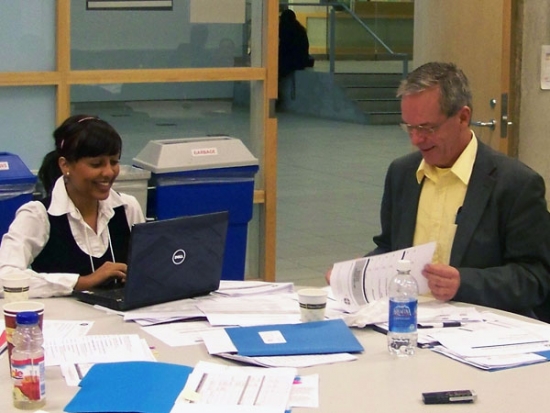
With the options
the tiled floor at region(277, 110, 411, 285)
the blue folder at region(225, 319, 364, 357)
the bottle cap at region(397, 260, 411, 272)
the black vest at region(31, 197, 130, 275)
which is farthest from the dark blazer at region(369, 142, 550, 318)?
the tiled floor at region(277, 110, 411, 285)

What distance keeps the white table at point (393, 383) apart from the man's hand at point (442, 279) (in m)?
0.32

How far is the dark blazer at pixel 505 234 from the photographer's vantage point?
3.24 metres

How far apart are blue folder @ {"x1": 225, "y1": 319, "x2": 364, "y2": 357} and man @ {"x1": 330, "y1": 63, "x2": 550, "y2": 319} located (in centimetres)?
52

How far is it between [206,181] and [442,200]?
209 centimetres

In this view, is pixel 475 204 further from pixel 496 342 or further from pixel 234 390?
pixel 234 390

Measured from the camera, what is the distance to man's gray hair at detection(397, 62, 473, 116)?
130 inches

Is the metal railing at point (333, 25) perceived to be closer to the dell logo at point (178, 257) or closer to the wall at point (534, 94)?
the wall at point (534, 94)

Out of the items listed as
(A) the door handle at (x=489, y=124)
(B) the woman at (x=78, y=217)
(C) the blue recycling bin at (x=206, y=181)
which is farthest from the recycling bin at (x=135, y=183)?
(A) the door handle at (x=489, y=124)

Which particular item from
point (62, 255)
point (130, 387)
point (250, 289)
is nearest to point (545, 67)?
point (250, 289)

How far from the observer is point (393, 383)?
96.6 inches

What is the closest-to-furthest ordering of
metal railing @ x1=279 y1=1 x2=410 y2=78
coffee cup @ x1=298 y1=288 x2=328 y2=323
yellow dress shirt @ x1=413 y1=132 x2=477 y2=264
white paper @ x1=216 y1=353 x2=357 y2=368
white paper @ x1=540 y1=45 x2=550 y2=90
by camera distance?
white paper @ x1=216 y1=353 x2=357 y2=368 → coffee cup @ x1=298 y1=288 x2=328 y2=323 → yellow dress shirt @ x1=413 y1=132 x2=477 y2=264 → white paper @ x1=540 y1=45 x2=550 y2=90 → metal railing @ x1=279 y1=1 x2=410 y2=78

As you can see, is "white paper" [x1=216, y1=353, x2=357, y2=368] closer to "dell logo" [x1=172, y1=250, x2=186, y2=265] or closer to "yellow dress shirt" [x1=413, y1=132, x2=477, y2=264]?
"dell logo" [x1=172, y1=250, x2=186, y2=265]

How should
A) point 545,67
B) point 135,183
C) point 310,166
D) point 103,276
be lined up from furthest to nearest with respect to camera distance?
point 310,166
point 545,67
point 135,183
point 103,276

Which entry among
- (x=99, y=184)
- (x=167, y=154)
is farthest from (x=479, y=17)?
(x=99, y=184)
